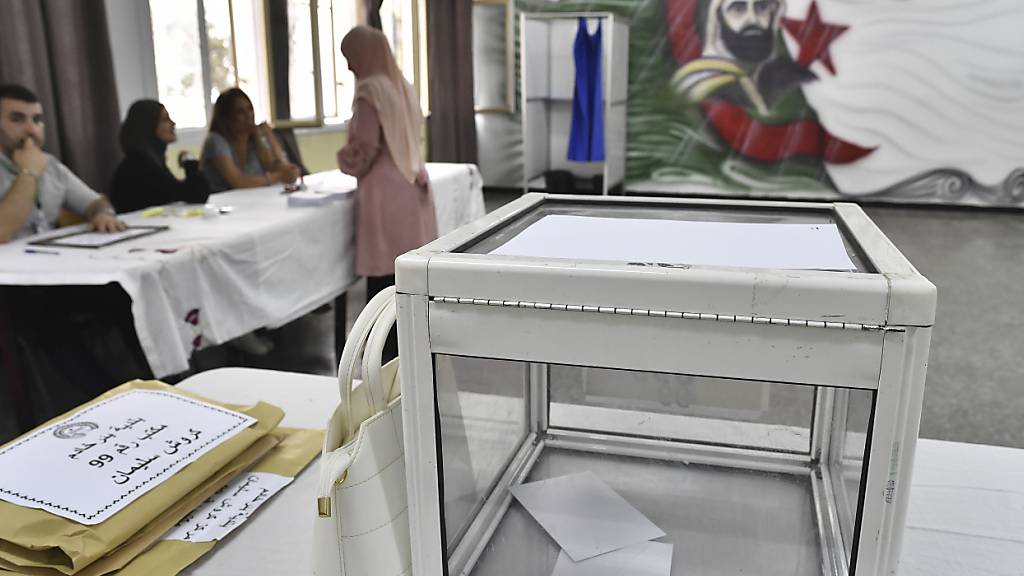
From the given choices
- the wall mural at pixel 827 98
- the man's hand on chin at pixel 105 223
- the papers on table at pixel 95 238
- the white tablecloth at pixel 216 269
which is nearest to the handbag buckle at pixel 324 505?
the white tablecloth at pixel 216 269

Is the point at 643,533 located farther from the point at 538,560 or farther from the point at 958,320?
the point at 958,320

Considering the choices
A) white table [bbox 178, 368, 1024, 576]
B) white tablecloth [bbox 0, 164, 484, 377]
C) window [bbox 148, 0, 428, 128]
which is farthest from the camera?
window [bbox 148, 0, 428, 128]

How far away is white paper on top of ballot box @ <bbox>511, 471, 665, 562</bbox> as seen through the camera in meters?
0.72

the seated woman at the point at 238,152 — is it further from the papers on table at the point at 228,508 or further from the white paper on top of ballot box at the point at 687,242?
the white paper on top of ballot box at the point at 687,242

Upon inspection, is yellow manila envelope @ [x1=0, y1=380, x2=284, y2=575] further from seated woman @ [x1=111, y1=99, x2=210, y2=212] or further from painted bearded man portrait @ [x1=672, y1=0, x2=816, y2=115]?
painted bearded man portrait @ [x1=672, y1=0, x2=816, y2=115]

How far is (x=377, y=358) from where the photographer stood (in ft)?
1.97

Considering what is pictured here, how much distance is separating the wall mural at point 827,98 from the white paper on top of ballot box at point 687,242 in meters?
5.79

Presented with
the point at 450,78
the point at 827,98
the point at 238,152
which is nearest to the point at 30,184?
the point at 238,152

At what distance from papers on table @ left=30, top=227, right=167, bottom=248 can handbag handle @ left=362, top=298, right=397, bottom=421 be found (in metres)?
1.59

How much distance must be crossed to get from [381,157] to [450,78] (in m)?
3.39

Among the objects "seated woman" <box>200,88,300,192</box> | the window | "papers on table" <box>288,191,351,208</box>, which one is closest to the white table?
"papers on table" <box>288,191,351,208</box>

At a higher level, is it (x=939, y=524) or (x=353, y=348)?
(x=353, y=348)

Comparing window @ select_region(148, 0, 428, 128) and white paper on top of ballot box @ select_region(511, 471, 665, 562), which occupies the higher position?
window @ select_region(148, 0, 428, 128)

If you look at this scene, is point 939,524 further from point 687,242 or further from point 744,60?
point 744,60
